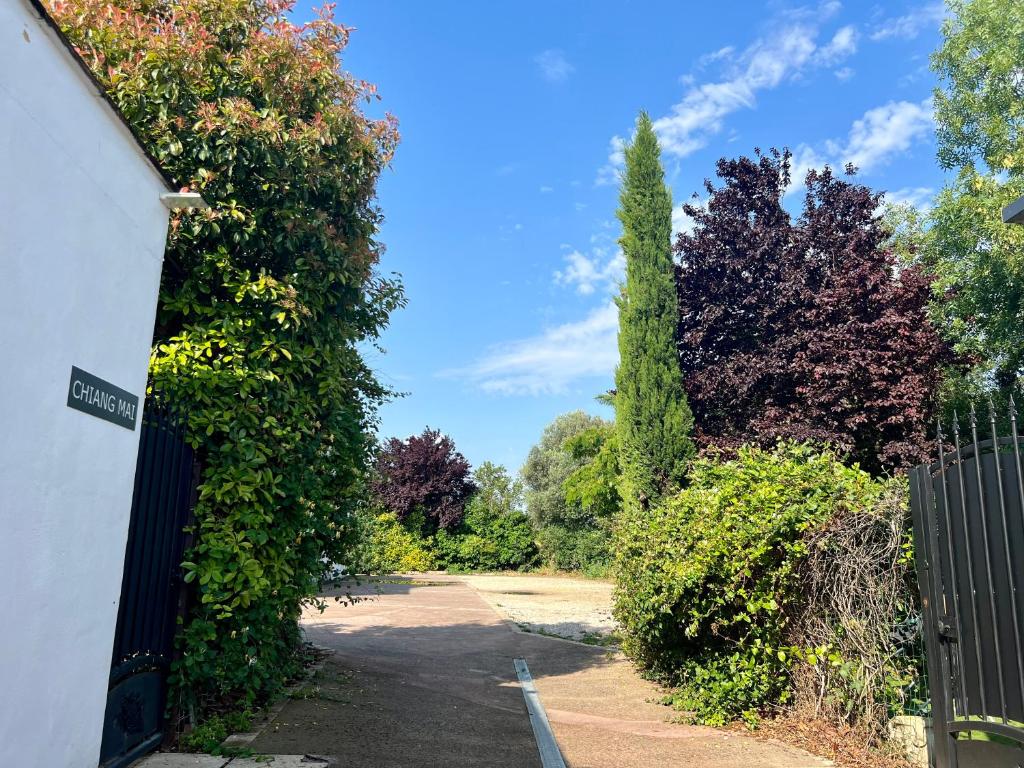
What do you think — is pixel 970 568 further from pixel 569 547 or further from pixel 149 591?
pixel 569 547

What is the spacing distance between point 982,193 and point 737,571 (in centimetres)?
1301

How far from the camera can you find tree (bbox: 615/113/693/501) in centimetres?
1600

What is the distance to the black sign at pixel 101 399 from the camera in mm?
3559

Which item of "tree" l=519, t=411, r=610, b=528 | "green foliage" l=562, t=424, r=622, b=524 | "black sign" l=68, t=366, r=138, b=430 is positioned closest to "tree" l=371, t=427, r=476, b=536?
"tree" l=519, t=411, r=610, b=528

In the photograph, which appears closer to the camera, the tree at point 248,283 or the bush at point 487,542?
the tree at point 248,283

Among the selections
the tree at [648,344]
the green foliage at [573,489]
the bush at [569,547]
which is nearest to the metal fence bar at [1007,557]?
the green foliage at [573,489]

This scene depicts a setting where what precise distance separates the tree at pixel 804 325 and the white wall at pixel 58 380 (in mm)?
12291

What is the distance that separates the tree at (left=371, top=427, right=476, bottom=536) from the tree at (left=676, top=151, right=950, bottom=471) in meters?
22.0

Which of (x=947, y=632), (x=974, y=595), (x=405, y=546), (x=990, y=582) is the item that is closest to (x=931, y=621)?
(x=947, y=632)

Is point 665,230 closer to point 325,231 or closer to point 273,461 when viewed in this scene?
point 325,231

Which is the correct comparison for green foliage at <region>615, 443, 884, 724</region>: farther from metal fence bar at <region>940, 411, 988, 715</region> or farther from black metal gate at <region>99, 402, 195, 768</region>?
black metal gate at <region>99, 402, 195, 768</region>

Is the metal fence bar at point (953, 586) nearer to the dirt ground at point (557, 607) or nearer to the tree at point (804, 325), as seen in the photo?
the dirt ground at point (557, 607)

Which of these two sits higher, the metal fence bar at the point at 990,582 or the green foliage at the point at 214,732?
the metal fence bar at the point at 990,582

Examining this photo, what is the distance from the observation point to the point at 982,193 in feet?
48.1
